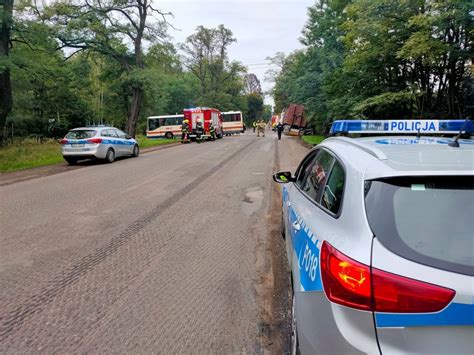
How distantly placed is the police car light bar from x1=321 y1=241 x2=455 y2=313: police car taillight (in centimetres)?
224

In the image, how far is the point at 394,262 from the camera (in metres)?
1.68

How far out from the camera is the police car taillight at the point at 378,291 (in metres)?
1.60

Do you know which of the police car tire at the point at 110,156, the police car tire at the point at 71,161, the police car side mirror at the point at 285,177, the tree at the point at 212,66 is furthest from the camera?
the tree at the point at 212,66

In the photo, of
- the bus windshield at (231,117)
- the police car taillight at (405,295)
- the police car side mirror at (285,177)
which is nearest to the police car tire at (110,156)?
the police car side mirror at (285,177)

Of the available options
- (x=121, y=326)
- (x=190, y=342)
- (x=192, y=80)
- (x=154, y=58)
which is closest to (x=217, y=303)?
(x=190, y=342)

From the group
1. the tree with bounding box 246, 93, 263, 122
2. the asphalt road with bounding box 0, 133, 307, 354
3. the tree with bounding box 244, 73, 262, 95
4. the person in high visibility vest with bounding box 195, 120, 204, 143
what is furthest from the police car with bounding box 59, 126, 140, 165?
the tree with bounding box 244, 73, 262, 95

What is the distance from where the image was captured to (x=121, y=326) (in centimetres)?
321

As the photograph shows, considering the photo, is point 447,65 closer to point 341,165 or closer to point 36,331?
point 341,165

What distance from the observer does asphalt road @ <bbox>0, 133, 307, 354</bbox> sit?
309cm

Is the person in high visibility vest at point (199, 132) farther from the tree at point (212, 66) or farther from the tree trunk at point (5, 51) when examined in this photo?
the tree at point (212, 66)

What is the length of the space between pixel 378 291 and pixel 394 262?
150 millimetres

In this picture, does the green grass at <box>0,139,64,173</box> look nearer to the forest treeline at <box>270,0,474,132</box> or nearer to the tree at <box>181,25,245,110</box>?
the forest treeline at <box>270,0,474,132</box>

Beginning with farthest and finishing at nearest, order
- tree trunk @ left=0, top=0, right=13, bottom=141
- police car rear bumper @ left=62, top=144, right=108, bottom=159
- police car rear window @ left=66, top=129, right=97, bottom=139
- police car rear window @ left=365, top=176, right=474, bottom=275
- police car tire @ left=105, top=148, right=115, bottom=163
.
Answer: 1. tree trunk @ left=0, top=0, right=13, bottom=141
2. police car tire @ left=105, top=148, right=115, bottom=163
3. police car rear window @ left=66, top=129, right=97, bottom=139
4. police car rear bumper @ left=62, top=144, right=108, bottom=159
5. police car rear window @ left=365, top=176, right=474, bottom=275

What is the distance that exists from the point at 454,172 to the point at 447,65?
15.5 m
